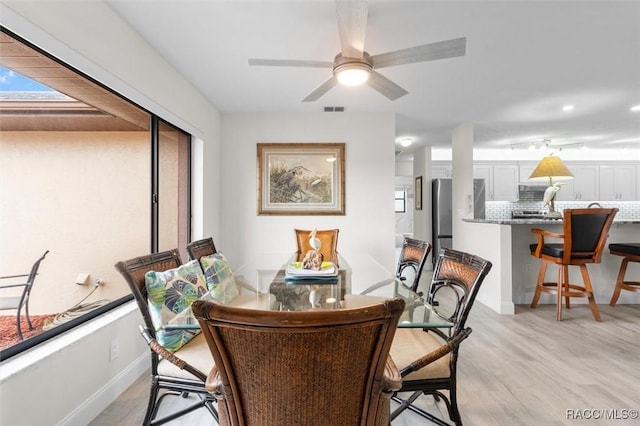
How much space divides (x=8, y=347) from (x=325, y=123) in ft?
11.1

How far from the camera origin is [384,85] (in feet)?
7.09

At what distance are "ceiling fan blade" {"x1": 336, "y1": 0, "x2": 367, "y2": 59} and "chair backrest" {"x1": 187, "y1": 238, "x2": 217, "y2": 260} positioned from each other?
1.62 metres

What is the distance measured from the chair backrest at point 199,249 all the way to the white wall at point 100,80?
59cm

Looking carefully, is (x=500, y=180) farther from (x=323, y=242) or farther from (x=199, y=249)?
(x=199, y=249)

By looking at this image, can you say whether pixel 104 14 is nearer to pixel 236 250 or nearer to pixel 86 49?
pixel 86 49

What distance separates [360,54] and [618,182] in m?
7.20

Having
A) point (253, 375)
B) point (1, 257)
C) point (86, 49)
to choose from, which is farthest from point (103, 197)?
point (253, 375)

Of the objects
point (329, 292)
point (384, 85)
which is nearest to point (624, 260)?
point (384, 85)

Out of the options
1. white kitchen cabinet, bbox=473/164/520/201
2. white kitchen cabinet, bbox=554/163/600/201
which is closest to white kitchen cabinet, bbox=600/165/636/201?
white kitchen cabinet, bbox=554/163/600/201

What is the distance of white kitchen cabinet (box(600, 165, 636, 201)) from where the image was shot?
6.16 metres

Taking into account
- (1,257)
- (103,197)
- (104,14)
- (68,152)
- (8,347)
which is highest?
(104,14)

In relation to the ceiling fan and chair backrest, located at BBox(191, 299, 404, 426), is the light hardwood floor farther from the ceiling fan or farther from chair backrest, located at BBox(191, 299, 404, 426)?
the ceiling fan

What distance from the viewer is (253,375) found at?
76 cm
